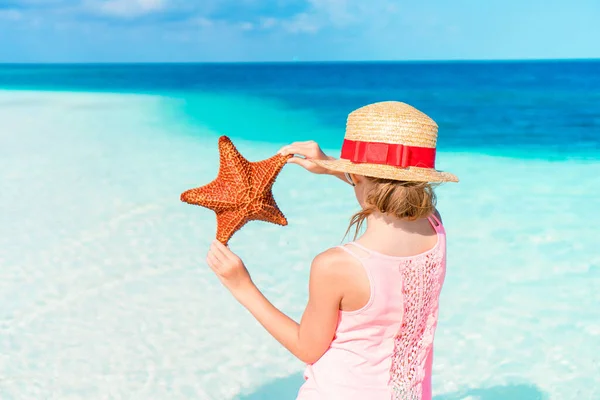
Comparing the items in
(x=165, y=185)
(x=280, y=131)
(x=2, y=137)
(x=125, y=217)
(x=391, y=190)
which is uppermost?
(x=280, y=131)

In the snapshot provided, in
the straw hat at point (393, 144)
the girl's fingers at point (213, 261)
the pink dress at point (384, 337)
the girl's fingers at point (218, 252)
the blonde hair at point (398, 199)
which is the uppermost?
the straw hat at point (393, 144)

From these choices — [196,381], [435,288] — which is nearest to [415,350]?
[435,288]

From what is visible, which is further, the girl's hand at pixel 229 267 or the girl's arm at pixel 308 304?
the girl's hand at pixel 229 267

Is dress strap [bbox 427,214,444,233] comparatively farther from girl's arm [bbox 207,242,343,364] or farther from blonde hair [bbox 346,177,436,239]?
girl's arm [bbox 207,242,343,364]

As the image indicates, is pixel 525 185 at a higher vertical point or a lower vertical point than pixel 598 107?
lower

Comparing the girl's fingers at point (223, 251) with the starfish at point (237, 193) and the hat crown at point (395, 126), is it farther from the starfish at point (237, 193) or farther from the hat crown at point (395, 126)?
the hat crown at point (395, 126)

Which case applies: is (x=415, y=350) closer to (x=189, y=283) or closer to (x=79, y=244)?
(x=189, y=283)

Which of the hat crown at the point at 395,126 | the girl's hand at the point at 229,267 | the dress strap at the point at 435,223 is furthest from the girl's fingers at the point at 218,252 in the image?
the dress strap at the point at 435,223

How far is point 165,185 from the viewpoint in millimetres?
8836

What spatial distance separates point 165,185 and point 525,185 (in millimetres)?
5055

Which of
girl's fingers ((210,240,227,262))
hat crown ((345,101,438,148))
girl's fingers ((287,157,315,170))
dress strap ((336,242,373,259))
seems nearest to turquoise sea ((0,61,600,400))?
girl's fingers ((287,157,315,170))

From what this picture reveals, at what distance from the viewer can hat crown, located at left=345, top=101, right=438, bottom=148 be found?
1815 millimetres

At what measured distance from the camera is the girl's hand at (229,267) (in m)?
1.93

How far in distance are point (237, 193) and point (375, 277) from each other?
59cm
